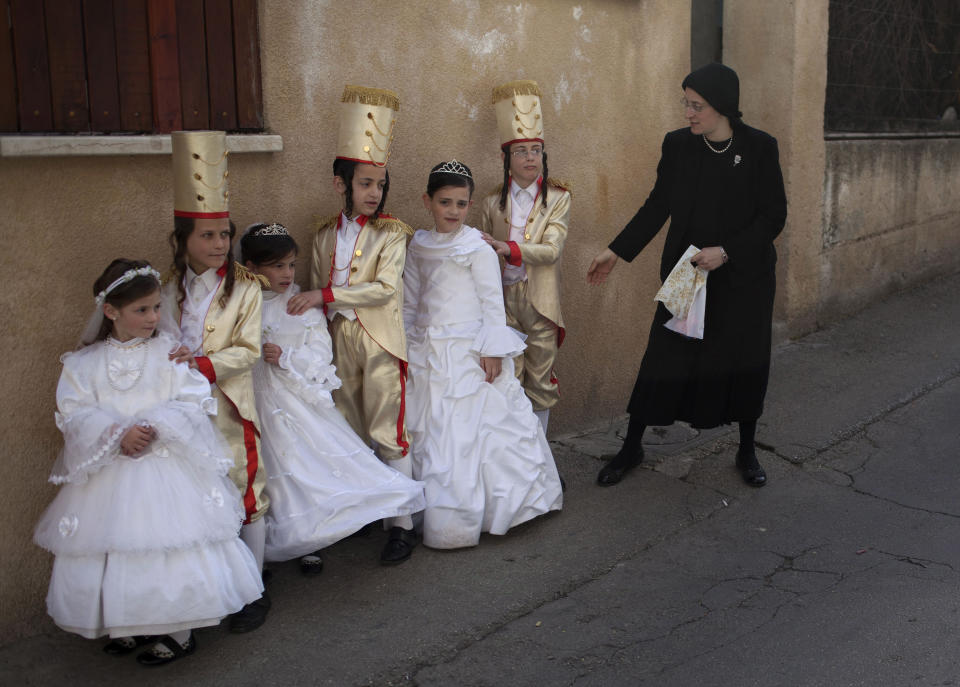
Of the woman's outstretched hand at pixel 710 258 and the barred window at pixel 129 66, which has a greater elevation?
the barred window at pixel 129 66

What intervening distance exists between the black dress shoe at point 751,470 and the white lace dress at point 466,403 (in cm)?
122

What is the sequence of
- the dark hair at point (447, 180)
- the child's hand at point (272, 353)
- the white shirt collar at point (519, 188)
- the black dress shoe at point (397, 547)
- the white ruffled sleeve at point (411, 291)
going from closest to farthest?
Answer: 1. the child's hand at point (272, 353)
2. the black dress shoe at point (397, 547)
3. the dark hair at point (447, 180)
4. the white ruffled sleeve at point (411, 291)
5. the white shirt collar at point (519, 188)

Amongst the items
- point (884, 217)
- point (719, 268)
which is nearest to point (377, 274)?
point (719, 268)

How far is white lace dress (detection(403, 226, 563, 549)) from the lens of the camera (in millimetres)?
4375

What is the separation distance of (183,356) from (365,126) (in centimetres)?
127

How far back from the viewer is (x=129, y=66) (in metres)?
3.92

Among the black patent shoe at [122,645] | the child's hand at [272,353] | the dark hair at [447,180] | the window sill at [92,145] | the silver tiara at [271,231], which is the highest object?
the window sill at [92,145]

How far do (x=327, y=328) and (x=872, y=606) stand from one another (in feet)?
7.96

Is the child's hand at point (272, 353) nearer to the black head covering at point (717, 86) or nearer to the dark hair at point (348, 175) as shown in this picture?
the dark hair at point (348, 175)

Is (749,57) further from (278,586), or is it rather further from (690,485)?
(278,586)

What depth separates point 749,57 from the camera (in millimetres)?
7480

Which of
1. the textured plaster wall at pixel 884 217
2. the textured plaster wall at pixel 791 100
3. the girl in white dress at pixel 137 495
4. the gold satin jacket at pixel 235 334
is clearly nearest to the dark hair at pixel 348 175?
the gold satin jacket at pixel 235 334

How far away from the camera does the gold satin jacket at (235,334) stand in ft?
11.8

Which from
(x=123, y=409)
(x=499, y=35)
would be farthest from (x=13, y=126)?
(x=499, y=35)
